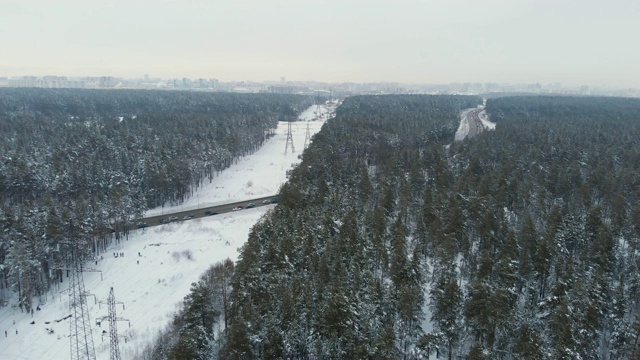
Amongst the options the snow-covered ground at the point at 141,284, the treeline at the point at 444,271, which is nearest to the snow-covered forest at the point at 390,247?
the treeline at the point at 444,271

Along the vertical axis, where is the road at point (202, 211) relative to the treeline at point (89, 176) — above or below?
below

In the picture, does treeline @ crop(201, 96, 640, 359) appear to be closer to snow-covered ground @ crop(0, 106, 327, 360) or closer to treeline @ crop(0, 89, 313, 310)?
snow-covered ground @ crop(0, 106, 327, 360)

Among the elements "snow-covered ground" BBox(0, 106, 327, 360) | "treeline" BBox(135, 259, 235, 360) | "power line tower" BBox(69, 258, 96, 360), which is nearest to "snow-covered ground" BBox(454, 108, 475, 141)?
"snow-covered ground" BBox(0, 106, 327, 360)

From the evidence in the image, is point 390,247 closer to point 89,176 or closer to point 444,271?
point 444,271

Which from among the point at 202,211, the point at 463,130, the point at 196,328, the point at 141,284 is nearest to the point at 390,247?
the point at 196,328

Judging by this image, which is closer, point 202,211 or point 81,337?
point 81,337

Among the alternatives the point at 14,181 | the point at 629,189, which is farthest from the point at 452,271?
the point at 14,181

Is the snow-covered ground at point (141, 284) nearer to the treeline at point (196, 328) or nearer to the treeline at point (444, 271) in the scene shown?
the treeline at point (196, 328)
